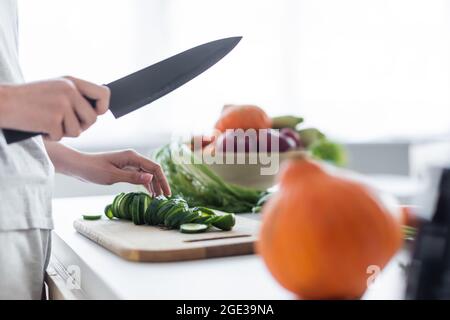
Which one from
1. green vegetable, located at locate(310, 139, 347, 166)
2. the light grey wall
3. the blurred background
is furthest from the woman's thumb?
the light grey wall

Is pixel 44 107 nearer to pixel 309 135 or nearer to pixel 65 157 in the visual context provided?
pixel 65 157

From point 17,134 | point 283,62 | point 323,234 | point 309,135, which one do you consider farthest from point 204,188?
point 283,62

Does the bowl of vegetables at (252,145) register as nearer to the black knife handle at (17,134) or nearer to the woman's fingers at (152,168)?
the woman's fingers at (152,168)

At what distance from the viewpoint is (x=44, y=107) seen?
2.00 ft

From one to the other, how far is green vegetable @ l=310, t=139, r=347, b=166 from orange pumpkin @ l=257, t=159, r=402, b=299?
0.24 feet

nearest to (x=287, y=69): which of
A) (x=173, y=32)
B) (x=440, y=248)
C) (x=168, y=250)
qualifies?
(x=173, y=32)

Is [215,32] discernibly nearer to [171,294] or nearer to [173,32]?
[173,32]

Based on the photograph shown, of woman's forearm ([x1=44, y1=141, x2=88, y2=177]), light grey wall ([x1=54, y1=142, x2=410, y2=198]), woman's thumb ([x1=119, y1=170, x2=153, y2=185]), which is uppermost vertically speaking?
woman's forearm ([x1=44, y1=141, x2=88, y2=177])

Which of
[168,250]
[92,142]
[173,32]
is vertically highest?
[173,32]

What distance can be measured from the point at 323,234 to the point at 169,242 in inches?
13.2

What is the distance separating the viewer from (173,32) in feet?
8.89

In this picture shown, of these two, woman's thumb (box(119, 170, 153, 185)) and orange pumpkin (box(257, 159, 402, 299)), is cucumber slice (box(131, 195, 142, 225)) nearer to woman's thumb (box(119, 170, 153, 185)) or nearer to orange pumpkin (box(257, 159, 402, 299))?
woman's thumb (box(119, 170, 153, 185))

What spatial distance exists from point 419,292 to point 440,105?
10.6 feet

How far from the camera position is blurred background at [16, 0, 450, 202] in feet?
8.10
